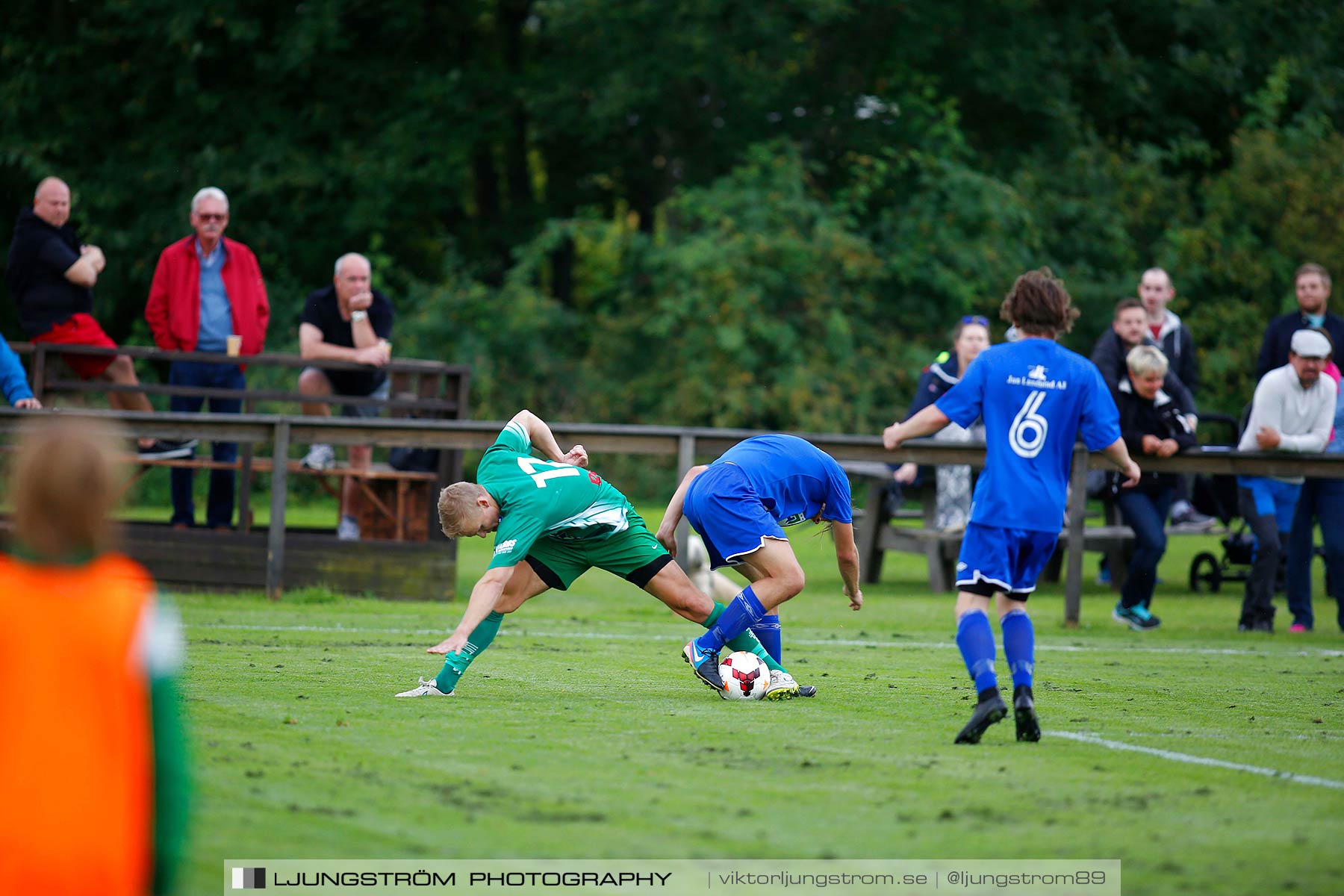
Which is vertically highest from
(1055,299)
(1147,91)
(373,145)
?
(1147,91)

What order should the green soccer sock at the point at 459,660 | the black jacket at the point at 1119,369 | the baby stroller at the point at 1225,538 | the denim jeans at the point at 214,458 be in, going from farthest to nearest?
the baby stroller at the point at 1225,538 → the denim jeans at the point at 214,458 → the black jacket at the point at 1119,369 → the green soccer sock at the point at 459,660

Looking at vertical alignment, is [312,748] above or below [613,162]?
below

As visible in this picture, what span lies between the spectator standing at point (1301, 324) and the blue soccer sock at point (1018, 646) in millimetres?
6773

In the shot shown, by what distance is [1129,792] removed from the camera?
495 cm

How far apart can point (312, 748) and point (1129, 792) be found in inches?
109

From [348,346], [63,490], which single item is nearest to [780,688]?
[63,490]

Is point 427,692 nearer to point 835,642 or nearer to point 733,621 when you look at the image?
point 733,621

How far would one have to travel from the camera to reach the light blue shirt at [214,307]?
38.6 ft

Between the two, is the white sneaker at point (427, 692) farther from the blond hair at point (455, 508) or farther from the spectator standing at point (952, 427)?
the spectator standing at point (952, 427)

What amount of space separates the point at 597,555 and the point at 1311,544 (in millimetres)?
6296

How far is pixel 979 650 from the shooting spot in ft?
19.2

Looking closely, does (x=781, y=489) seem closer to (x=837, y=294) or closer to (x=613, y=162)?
(x=837, y=294)

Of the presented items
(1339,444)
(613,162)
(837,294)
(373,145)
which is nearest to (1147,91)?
(837,294)

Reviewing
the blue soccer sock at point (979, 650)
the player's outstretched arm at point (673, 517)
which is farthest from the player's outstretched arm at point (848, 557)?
the blue soccer sock at point (979, 650)
